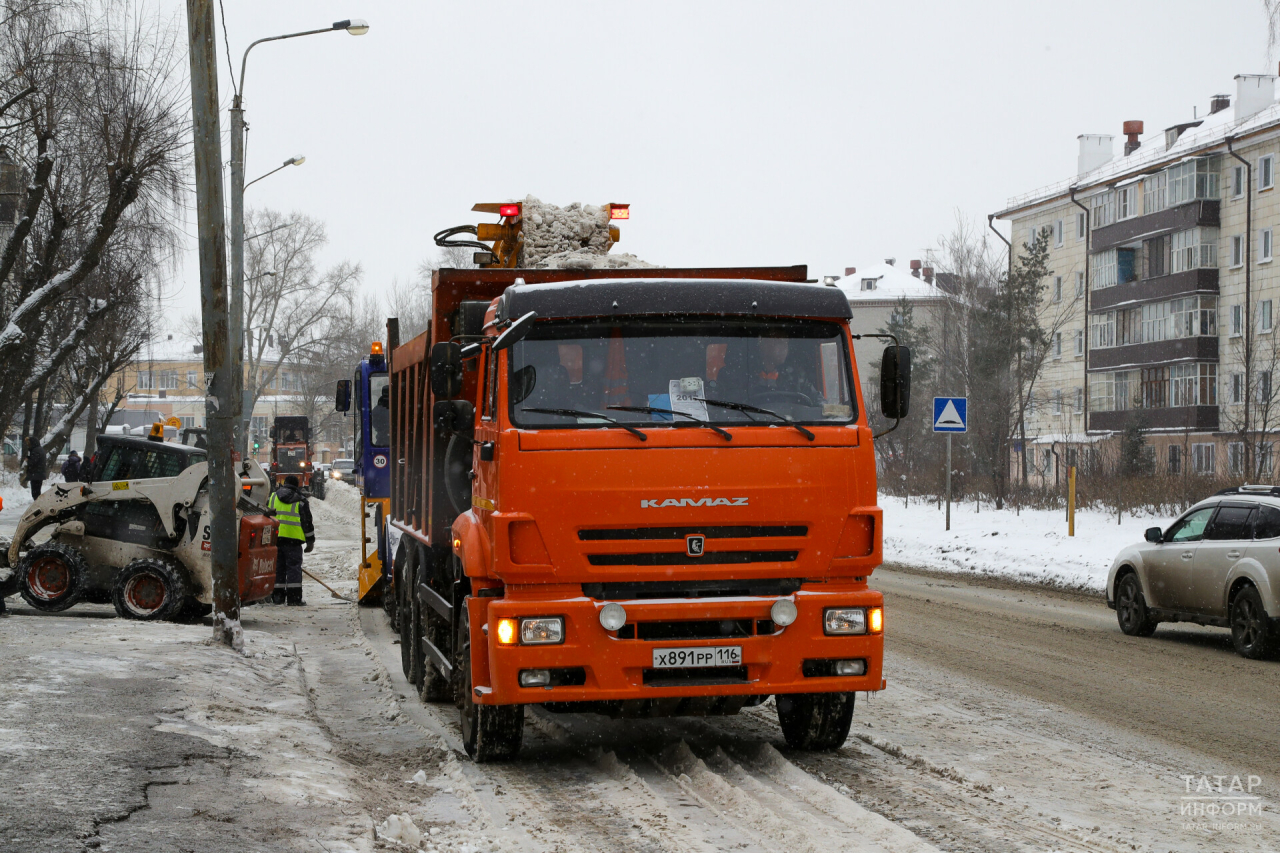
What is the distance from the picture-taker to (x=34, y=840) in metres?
5.29

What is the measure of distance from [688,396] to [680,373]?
0.14m

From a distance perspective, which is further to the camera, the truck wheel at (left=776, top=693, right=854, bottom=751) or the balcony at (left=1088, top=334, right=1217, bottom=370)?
the balcony at (left=1088, top=334, right=1217, bottom=370)

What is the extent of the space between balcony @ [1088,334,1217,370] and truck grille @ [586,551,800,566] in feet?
162

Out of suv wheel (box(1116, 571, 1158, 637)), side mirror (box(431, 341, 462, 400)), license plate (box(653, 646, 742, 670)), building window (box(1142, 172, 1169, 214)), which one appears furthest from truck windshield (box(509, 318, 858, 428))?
building window (box(1142, 172, 1169, 214))

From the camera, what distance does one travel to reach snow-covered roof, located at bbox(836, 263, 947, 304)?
106375 mm

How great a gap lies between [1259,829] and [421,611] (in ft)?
19.6

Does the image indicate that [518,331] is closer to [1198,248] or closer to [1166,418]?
[1166,418]

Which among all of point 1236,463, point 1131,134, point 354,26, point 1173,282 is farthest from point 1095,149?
point 354,26

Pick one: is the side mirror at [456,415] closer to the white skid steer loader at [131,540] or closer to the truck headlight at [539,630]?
the truck headlight at [539,630]

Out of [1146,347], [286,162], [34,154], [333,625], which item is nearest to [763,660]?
[333,625]

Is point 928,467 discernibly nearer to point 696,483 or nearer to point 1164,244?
point 1164,244

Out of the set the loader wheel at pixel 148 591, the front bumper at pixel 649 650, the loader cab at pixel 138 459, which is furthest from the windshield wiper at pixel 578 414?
the loader cab at pixel 138 459

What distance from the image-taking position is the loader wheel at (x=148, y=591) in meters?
14.7

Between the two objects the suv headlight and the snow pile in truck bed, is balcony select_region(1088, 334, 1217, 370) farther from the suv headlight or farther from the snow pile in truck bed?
the suv headlight
